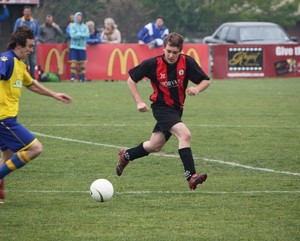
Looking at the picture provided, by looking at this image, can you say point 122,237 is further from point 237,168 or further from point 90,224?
point 237,168

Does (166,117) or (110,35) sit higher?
(166,117)

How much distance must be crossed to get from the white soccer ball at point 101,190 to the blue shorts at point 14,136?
721mm

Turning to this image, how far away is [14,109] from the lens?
8.99m

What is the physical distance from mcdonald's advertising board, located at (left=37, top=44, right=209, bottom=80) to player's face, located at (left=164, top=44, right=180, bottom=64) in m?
18.3

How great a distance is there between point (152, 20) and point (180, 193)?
114 feet

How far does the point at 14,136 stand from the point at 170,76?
178cm

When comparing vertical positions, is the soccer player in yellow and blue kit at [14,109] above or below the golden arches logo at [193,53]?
above

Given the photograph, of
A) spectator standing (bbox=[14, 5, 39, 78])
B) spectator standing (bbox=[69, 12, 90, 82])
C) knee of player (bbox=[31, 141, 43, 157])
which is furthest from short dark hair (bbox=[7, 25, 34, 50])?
spectator standing (bbox=[69, 12, 90, 82])

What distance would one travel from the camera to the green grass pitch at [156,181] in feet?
25.3

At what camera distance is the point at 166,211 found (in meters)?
8.44

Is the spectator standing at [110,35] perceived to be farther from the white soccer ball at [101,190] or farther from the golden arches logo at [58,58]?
the white soccer ball at [101,190]

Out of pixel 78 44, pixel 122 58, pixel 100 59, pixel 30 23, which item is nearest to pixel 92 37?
pixel 100 59

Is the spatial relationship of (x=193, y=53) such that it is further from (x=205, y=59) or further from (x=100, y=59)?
(x=100, y=59)

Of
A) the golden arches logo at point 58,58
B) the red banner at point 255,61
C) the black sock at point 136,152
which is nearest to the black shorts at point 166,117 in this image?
the black sock at point 136,152
